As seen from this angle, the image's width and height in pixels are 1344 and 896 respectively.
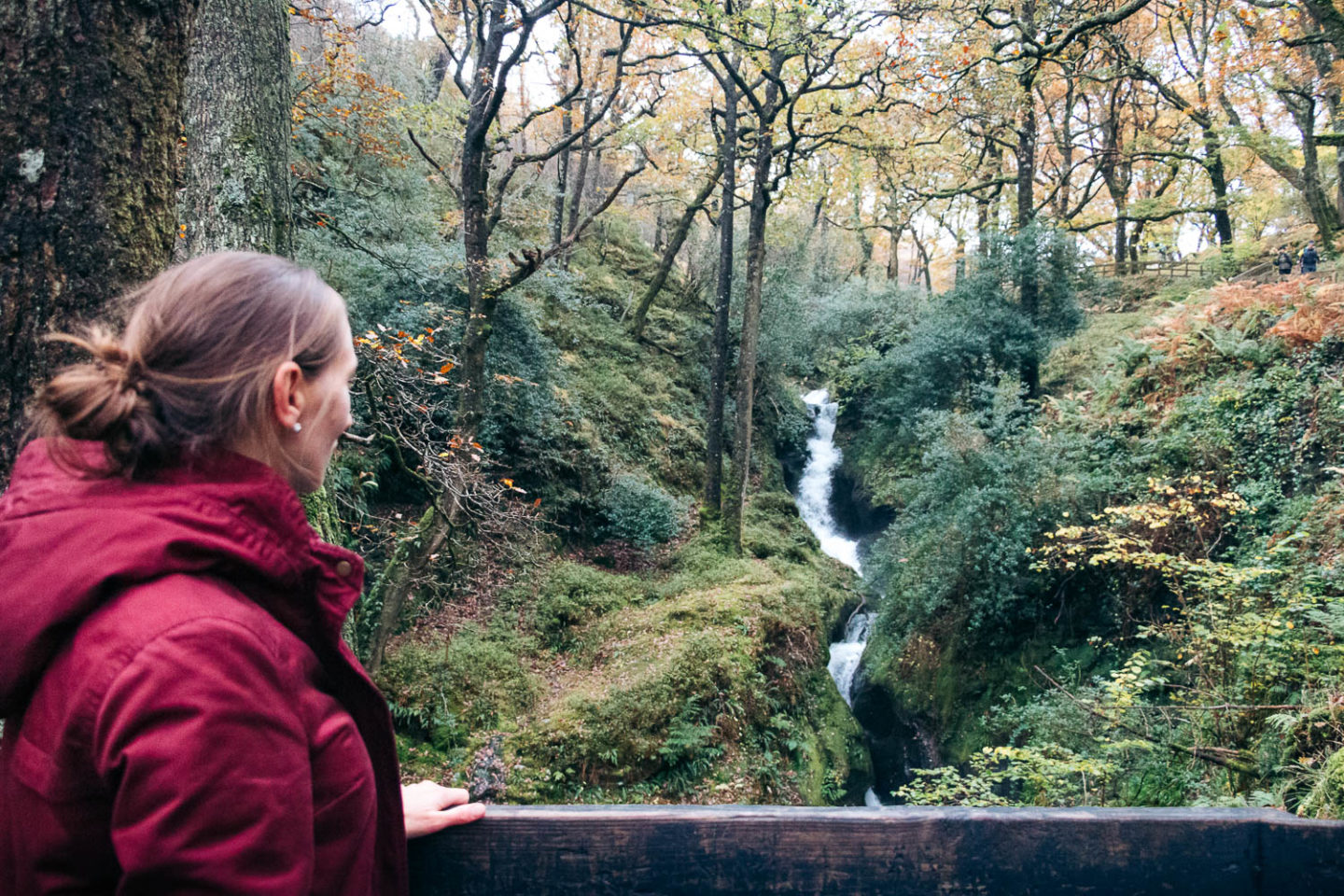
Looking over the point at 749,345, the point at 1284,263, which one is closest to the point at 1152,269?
the point at 1284,263

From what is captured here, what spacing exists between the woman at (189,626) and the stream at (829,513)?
11.5m

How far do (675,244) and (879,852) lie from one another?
15229 millimetres

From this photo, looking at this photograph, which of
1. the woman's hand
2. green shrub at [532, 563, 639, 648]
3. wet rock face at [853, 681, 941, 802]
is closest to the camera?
the woman's hand

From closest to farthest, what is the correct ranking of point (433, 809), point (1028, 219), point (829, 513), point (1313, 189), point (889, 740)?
1. point (433, 809)
2. point (889, 740)
3. point (1313, 189)
4. point (1028, 219)
5. point (829, 513)

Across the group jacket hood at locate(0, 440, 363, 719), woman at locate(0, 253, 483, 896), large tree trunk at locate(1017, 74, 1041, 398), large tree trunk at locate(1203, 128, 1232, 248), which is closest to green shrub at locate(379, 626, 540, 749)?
woman at locate(0, 253, 483, 896)

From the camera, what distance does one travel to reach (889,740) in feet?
34.5

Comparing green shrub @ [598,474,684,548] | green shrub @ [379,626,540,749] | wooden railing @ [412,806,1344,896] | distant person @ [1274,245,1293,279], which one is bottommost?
green shrub @ [379,626,540,749]

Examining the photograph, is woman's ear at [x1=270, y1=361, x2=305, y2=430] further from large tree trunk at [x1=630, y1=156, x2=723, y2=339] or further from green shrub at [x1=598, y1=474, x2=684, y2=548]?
large tree trunk at [x1=630, y1=156, x2=723, y2=339]

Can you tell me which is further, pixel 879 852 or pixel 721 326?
pixel 721 326

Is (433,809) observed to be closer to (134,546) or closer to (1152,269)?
(134,546)

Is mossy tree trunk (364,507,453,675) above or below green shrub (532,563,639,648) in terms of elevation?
above

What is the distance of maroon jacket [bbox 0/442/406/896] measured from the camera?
735mm

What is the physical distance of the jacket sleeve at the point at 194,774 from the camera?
0.73 metres

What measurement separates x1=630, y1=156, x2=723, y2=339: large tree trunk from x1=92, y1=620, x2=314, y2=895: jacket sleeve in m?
13.9
